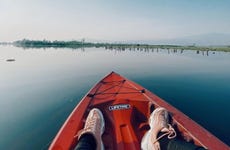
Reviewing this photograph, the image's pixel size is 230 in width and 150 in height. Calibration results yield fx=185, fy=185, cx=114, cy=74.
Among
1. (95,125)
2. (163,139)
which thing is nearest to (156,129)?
(163,139)

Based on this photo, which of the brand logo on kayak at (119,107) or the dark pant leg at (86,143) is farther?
the brand logo on kayak at (119,107)

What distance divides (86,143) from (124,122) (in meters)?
2.49

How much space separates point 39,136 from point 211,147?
5762 millimetres

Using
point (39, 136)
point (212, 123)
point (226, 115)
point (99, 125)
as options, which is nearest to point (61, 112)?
point (39, 136)

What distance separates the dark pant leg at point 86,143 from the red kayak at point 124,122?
23.3 inches

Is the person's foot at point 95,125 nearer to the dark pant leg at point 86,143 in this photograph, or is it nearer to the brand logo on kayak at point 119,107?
the dark pant leg at point 86,143

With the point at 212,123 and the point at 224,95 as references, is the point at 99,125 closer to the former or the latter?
the point at 212,123

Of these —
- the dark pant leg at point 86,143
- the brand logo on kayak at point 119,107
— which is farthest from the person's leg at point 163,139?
the brand logo on kayak at point 119,107

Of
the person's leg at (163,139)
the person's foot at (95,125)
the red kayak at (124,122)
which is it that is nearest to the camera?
the person's leg at (163,139)

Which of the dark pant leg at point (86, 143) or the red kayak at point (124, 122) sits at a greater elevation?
the dark pant leg at point (86, 143)

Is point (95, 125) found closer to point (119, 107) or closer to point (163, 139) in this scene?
point (163, 139)

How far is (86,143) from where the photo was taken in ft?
10.3

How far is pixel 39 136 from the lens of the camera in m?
6.89

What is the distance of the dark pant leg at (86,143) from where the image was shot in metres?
3.01
